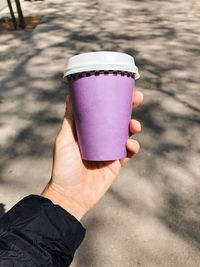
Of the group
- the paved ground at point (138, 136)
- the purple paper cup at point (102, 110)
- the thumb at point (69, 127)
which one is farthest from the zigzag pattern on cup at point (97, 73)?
the paved ground at point (138, 136)

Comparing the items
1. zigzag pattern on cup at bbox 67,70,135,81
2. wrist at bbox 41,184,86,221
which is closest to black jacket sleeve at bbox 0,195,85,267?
wrist at bbox 41,184,86,221

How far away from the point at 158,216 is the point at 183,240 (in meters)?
0.25

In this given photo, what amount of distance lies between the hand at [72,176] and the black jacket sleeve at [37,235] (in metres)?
0.22

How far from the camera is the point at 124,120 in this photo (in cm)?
155

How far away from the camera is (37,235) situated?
125cm

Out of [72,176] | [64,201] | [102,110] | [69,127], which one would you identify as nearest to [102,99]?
[102,110]

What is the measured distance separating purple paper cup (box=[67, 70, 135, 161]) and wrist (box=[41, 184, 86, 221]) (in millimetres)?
264

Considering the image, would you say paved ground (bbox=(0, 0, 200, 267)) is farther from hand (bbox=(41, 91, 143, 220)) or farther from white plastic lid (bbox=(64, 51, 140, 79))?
white plastic lid (bbox=(64, 51, 140, 79))

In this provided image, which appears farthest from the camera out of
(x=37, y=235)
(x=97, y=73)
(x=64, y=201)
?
(x=64, y=201)

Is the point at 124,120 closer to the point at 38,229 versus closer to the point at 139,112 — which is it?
the point at 38,229

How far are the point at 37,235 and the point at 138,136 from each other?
6.00ft

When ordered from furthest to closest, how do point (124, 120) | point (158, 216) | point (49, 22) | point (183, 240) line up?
point (49, 22)
point (158, 216)
point (183, 240)
point (124, 120)

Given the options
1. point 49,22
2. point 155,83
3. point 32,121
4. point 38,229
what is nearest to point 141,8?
point 49,22

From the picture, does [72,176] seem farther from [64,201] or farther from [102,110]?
[102,110]
